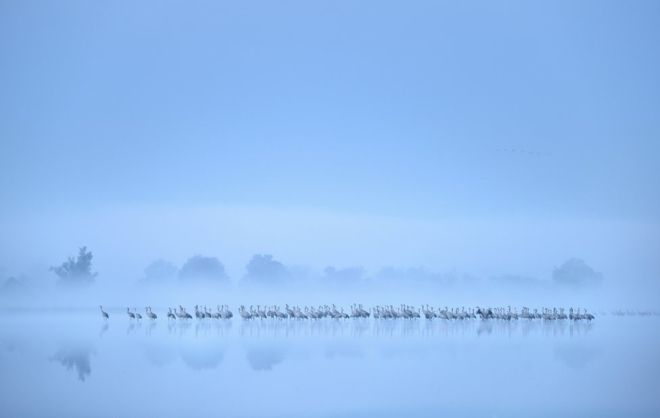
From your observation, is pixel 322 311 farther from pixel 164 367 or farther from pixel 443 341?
pixel 164 367

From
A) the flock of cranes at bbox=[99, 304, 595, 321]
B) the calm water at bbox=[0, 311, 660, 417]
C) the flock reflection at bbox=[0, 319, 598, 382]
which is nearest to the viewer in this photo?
the calm water at bbox=[0, 311, 660, 417]

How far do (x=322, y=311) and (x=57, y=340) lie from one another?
9540 mm

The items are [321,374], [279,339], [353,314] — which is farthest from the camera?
[353,314]

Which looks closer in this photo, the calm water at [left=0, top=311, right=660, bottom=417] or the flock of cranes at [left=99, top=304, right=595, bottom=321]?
the calm water at [left=0, top=311, right=660, bottom=417]

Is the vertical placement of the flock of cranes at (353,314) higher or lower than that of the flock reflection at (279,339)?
higher

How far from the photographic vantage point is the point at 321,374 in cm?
1030

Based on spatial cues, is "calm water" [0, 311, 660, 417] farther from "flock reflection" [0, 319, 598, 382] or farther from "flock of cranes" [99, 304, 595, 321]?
"flock of cranes" [99, 304, 595, 321]

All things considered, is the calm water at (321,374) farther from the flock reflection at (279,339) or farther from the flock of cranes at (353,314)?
the flock of cranes at (353,314)

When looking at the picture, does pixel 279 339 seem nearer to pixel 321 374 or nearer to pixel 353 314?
pixel 321 374

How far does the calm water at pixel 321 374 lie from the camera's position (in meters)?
8.28

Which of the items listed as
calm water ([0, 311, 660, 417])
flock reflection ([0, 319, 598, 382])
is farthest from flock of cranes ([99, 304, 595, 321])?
calm water ([0, 311, 660, 417])

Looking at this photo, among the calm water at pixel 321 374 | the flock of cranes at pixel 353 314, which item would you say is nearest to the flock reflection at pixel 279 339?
the calm water at pixel 321 374

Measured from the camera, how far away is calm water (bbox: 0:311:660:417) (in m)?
8.28

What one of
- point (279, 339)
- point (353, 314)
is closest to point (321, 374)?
point (279, 339)
